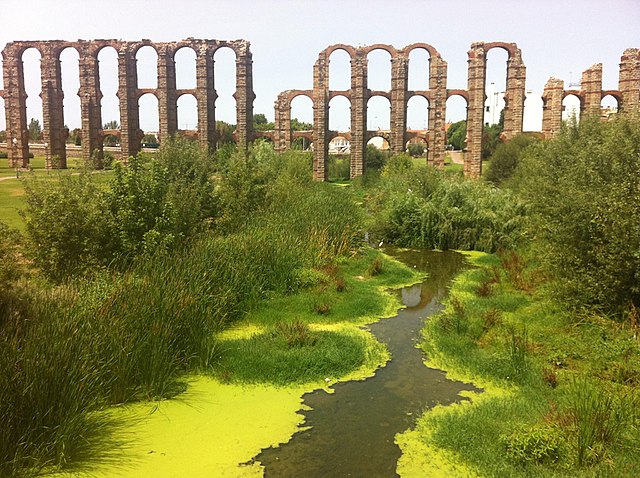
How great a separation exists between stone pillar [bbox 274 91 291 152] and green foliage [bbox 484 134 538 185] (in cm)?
1411

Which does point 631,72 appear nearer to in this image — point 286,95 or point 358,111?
point 358,111

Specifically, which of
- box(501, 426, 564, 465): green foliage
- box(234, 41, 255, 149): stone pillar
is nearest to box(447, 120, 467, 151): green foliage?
box(234, 41, 255, 149): stone pillar

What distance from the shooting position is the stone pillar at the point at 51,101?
37.1 m

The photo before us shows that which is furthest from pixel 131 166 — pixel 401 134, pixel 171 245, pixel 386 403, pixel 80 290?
pixel 401 134

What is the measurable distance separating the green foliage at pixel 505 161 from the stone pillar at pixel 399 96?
9.41 m

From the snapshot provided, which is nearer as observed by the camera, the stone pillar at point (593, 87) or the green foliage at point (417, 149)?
the stone pillar at point (593, 87)

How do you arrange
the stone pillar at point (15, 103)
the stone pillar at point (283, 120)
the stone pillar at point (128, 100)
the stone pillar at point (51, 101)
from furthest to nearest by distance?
1. the stone pillar at point (15, 103)
2. the stone pillar at point (51, 101)
3. the stone pillar at point (283, 120)
4. the stone pillar at point (128, 100)

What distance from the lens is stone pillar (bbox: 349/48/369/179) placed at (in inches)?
1380

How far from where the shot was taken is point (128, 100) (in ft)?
121

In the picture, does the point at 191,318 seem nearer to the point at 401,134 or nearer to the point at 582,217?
the point at 582,217

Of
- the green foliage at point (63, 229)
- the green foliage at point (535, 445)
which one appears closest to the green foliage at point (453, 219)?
the green foliage at point (63, 229)

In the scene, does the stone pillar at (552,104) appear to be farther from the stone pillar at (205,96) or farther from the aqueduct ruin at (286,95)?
the stone pillar at (205,96)

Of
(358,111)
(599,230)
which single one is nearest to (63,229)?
(599,230)

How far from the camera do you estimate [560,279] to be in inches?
340
